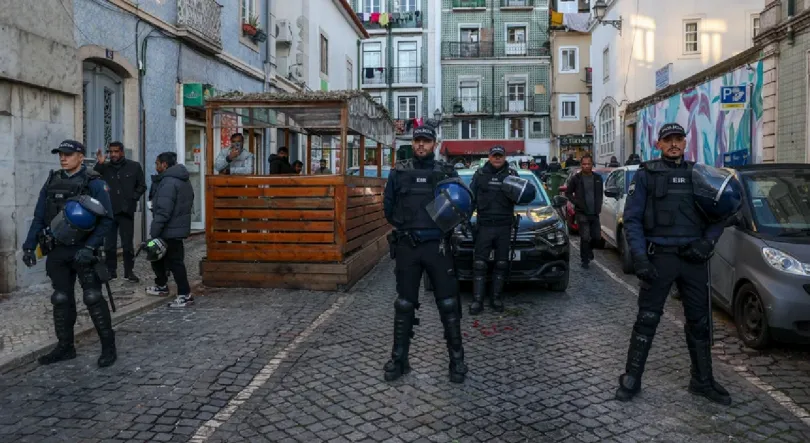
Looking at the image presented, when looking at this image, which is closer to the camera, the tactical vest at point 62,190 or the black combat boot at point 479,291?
the tactical vest at point 62,190

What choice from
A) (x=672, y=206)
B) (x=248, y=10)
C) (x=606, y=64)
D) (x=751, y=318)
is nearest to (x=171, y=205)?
(x=672, y=206)

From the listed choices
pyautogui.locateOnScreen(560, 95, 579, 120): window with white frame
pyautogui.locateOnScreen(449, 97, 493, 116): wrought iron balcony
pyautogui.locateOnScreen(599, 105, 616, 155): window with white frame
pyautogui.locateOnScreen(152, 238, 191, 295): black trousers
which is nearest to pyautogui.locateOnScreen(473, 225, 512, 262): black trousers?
pyautogui.locateOnScreen(152, 238, 191, 295): black trousers

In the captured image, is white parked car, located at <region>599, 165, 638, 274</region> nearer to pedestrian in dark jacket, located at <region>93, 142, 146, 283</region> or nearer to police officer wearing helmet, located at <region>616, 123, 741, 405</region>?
police officer wearing helmet, located at <region>616, 123, 741, 405</region>

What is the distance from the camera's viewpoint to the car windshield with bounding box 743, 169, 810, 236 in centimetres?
589

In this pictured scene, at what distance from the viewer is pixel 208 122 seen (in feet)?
28.6

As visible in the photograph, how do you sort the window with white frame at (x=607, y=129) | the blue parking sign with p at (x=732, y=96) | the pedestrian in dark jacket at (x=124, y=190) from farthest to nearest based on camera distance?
the window with white frame at (x=607, y=129) → the blue parking sign with p at (x=732, y=96) → the pedestrian in dark jacket at (x=124, y=190)

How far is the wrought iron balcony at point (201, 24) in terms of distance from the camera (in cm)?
1270

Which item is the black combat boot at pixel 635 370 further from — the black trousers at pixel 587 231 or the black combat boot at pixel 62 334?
the black trousers at pixel 587 231

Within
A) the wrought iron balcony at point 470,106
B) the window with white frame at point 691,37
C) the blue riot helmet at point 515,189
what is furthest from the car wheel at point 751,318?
the wrought iron balcony at point 470,106

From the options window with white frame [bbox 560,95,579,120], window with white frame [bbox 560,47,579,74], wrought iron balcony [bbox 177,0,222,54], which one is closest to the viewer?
wrought iron balcony [bbox 177,0,222,54]

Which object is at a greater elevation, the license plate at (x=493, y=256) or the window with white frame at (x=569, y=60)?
the window with white frame at (x=569, y=60)

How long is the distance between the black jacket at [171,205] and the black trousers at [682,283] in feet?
17.4

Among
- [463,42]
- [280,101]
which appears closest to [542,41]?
[463,42]

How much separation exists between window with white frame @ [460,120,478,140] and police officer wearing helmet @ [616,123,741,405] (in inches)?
1506
